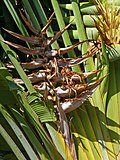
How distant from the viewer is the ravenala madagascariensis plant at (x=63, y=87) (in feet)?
3.95

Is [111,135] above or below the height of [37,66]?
below

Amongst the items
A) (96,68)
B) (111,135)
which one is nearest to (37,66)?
(96,68)

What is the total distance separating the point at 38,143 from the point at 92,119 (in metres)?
0.22

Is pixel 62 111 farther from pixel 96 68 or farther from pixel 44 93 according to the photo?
pixel 96 68

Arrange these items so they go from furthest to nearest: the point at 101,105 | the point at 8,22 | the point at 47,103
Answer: the point at 8,22
the point at 101,105
the point at 47,103

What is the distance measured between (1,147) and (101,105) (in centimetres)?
42

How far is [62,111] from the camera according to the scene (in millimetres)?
1215

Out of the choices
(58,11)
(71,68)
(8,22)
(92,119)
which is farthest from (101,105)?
(8,22)

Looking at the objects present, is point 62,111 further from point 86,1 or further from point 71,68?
point 86,1

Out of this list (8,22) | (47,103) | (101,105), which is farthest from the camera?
(8,22)

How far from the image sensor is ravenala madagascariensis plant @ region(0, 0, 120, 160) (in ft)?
3.95

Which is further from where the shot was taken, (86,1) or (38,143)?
(86,1)

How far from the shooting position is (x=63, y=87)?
4.02 feet

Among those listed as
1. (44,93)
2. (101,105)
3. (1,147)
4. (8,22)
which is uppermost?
(8,22)
